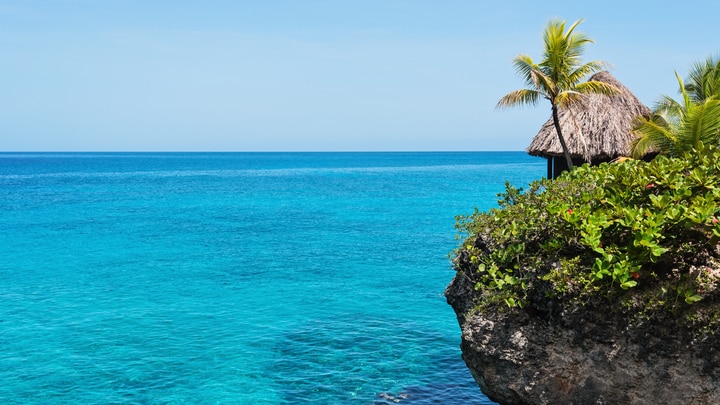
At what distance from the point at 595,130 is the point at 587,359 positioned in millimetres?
13999

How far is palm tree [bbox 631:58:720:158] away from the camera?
1114cm

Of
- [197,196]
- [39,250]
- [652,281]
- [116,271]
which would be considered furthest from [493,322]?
Answer: [197,196]

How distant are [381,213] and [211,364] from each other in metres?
23.7

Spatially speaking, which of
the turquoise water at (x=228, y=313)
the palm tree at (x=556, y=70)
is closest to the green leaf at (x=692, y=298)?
the turquoise water at (x=228, y=313)

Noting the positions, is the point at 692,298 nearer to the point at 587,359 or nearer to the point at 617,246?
the point at 617,246

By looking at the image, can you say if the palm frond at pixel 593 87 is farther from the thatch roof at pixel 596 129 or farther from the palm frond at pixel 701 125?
the palm frond at pixel 701 125

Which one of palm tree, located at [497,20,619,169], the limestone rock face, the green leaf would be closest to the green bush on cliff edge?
the green leaf

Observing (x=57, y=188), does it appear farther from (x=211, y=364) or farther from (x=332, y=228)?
(x=211, y=364)

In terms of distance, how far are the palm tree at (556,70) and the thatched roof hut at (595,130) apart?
1360 mm

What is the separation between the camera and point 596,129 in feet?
61.8

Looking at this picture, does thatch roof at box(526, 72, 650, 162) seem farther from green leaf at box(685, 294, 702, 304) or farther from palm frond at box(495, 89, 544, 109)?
green leaf at box(685, 294, 702, 304)

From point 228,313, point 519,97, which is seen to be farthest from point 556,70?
point 228,313

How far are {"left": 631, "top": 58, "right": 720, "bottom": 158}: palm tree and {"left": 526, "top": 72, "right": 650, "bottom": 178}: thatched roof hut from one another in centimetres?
79

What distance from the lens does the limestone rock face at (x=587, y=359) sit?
5.80m
